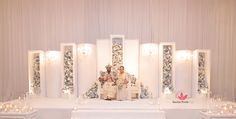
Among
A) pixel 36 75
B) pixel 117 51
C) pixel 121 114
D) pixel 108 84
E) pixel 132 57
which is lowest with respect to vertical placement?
pixel 121 114

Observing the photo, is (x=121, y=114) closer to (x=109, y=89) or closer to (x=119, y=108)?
(x=119, y=108)

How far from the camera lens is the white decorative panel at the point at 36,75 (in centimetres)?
746

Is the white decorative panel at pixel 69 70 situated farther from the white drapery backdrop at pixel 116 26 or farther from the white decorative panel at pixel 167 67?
the white decorative panel at pixel 167 67

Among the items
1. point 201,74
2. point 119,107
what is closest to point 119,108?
point 119,107

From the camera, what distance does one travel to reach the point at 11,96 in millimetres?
9078

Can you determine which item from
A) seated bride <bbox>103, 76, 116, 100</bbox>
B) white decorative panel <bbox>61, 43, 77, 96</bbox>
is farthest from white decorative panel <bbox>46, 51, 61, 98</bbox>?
seated bride <bbox>103, 76, 116, 100</bbox>

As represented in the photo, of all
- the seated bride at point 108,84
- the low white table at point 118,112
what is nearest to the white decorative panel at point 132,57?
the seated bride at point 108,84

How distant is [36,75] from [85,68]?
1.14 metres

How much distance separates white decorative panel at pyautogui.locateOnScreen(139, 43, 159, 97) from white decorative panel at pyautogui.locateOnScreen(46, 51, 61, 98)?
1.93 meters

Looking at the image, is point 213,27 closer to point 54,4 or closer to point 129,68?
point 129,68

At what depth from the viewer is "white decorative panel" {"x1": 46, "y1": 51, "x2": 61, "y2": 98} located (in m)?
7.62

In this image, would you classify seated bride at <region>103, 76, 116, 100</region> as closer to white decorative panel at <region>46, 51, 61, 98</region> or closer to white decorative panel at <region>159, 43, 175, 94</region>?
white decorative panel at <region>159, 43, 175, 94</region>

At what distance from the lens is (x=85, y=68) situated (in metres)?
7.52

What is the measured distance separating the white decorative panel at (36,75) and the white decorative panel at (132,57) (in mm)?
1937
